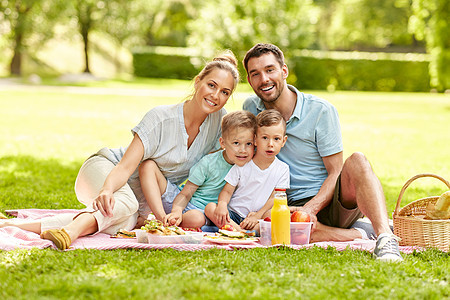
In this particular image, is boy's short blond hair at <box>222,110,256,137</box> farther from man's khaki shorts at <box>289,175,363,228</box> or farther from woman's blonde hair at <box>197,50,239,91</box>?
man's khaki shorts at <box>289,175,363,228</box>

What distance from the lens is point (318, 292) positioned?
3090 millimetres

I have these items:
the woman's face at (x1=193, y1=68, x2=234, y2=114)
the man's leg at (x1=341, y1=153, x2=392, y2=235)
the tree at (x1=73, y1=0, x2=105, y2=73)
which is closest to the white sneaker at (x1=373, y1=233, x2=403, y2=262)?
the man's leg at (x1=341, y1=153, x2=392, y2=235)

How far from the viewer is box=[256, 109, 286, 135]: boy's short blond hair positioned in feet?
14.3

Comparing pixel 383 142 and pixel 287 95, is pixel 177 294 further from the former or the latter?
pixel 383 142

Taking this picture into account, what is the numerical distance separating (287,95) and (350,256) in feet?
4.78

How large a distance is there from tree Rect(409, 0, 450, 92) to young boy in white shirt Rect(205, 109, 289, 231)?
17190 millimetres

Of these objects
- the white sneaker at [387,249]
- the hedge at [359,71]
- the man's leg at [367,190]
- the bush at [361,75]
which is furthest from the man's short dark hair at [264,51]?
the bush at [361,75]

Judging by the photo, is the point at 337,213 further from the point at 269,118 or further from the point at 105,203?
the point at 105,203

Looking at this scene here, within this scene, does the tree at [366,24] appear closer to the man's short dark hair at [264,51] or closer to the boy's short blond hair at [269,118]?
the man's short dark hair at [264,51]

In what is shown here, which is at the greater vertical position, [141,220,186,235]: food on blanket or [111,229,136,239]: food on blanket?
[141,220,186,235]: food on blanket

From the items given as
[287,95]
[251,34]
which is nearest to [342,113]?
[251,34]

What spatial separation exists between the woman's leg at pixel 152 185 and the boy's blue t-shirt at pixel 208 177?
0.87ft

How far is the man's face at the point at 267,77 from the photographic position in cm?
451

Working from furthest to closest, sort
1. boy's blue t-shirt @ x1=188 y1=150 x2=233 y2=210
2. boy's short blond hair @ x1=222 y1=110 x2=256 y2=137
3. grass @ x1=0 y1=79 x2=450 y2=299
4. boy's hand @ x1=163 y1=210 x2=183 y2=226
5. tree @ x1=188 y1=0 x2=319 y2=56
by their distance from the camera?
tree @ x1=188 y1=0 x2=319 y2=56 → boy's blue t-shirt @ x1=188 y1=150 x2=233 y2=210 → boy's short blond hair @ x1=222 y1=110 x2=256 y2=137 → boy's hand @ x1=163 y1=210 x2=183 y2=226 → grass @ x1=0 y1=79 x2=450 y2=299
